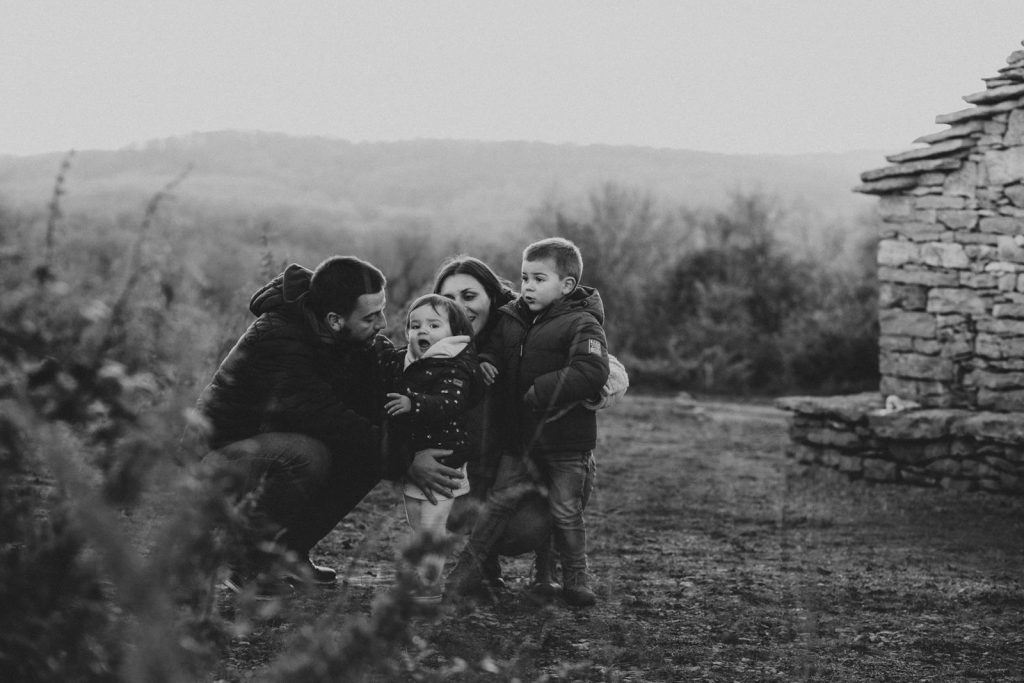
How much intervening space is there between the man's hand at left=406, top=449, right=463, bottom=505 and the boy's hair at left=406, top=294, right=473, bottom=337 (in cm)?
48

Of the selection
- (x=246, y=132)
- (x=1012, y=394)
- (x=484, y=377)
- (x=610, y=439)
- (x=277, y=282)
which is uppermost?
(x=246, y=132)

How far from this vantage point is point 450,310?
421cm

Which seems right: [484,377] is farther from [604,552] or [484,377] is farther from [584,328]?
[604,552]

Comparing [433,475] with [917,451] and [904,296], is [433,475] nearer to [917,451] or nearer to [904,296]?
[917,451]

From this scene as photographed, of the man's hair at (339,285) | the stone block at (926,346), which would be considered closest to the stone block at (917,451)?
the stone block at (926,346)

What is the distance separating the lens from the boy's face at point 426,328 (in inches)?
163

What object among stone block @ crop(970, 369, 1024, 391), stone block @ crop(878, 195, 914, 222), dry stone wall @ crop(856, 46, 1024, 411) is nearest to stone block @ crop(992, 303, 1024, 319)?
dry stone wall @ crop(856, 46, 1024, 411)

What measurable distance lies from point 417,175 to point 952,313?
45289 mm

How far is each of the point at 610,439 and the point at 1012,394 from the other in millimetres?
3596

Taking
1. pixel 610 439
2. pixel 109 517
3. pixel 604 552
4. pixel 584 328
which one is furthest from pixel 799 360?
pixel 109 517

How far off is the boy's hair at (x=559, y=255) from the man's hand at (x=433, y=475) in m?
0.94

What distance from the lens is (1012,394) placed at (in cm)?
771

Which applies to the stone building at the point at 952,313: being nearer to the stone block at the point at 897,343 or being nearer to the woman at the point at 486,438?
the stone block at the point at 897,343

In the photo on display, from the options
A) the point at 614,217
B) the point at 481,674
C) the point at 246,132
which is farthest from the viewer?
the point at 246,132
